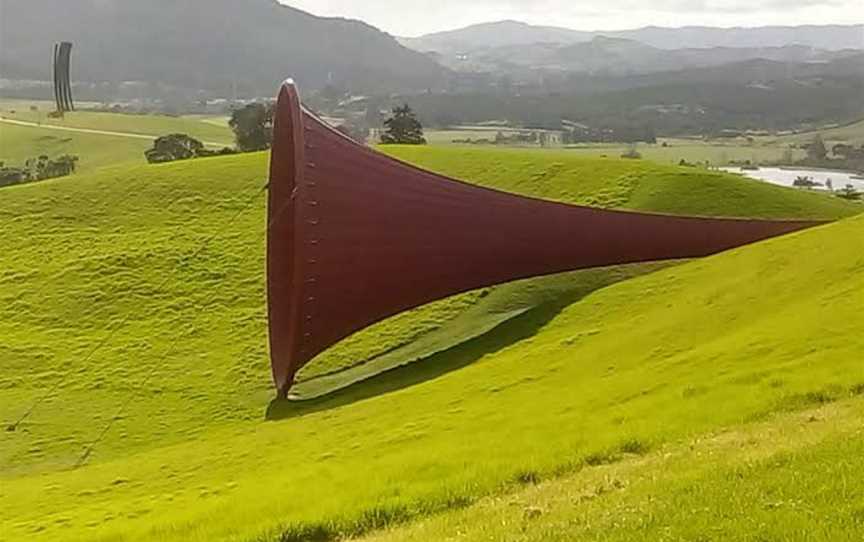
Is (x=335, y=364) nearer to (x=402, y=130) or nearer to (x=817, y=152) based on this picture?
(x=402, y=130)

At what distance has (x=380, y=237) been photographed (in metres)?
25.3

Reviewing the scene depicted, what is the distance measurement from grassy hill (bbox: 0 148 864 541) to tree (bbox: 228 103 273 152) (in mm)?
34270

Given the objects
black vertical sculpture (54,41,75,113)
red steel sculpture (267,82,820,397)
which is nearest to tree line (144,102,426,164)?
black vertical sculpture (54,41,75,113)

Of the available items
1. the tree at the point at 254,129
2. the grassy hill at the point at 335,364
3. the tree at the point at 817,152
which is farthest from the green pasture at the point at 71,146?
the tree at the point at 817,152

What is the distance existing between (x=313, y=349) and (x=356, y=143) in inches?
209

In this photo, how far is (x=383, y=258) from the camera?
2538 cm

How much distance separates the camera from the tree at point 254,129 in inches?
3349

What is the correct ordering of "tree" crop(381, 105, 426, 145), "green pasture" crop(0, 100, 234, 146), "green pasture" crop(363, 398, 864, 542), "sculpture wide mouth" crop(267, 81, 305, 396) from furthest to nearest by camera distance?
1. "green pasture" crop(0, 100, 234, 146)
2. "tree" crop(381, 105, 426, 145)
3. "sculpture wide mouth" crop(267, 81, 305, 396)
4. "green pasture" crop(363, 398, 864, 542)

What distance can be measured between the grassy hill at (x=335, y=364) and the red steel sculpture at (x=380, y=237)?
1754 millimetres

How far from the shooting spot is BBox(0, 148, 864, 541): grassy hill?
13336 millimetres

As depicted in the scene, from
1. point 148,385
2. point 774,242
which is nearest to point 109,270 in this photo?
point 148,385

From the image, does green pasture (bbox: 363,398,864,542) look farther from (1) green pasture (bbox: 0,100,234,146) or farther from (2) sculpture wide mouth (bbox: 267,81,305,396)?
(1) green pasture (bbox: 0,100,234,146)

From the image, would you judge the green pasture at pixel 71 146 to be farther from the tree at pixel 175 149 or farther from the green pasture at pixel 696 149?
the green pasture at pixel 696 149

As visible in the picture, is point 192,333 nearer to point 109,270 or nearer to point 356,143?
point 109,270
